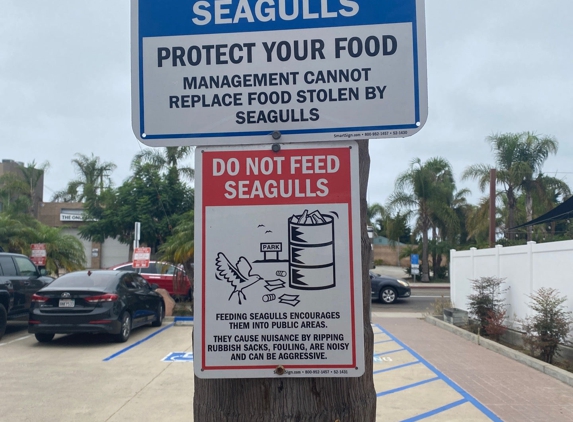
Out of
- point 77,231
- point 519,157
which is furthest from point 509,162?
point 77,231

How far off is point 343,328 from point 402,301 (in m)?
21.3

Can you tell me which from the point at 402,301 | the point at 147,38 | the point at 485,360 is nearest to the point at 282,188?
the point at 147,38

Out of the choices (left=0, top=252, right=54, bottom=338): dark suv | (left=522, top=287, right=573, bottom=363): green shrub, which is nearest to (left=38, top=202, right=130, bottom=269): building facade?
(left=0, top=252, right=54, bottom=338): dark suv

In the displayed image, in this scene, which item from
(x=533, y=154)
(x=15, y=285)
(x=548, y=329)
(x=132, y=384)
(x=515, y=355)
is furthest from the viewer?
(x=533, y=154)

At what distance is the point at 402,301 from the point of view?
74.5 ft

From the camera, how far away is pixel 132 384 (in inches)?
309

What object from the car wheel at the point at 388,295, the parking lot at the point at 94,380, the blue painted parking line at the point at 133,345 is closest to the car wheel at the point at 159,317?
the blue painted parking line at the point at 133,345

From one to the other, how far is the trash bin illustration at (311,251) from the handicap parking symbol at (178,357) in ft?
25.8

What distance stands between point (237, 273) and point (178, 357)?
326 inches

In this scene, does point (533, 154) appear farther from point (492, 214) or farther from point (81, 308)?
point (81, 308)

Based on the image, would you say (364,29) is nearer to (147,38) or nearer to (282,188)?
(282,188)

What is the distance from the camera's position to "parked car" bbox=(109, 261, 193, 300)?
1695 centimetres

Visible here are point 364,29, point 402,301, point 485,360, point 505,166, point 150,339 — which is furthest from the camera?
point 505,166

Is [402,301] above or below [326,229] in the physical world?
below
